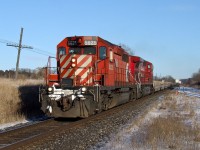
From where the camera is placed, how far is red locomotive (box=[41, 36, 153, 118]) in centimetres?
1328

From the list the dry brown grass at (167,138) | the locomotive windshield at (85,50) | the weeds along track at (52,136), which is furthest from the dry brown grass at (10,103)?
the dry brown grass at (167,138)

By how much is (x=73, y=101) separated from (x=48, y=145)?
15.5 ft

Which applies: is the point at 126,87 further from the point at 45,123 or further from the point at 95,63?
the point at 45,123

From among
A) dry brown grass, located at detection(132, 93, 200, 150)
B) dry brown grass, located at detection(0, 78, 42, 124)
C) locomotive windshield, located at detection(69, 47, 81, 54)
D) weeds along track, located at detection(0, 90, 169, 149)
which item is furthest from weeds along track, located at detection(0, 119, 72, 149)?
locomotive windshield, located at detection(69, 47, 81, 54)

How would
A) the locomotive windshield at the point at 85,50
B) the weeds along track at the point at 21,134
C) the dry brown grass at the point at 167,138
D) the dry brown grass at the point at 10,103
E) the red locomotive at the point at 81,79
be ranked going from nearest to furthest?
1. the dry brown grass at the point at 167,138
2. the weeds along track at the point at 21,134
3. the red locomotive at the point at 81,79
4. the dry brown grass at the point at 10,103
5. the locomotive windshield at the point at 85,50

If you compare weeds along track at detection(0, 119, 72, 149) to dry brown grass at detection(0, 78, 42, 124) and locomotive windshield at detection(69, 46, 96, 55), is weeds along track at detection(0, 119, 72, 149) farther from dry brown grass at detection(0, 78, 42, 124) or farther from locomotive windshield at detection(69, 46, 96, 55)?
locomotive windshield at detection(69, 46, 96, 55)

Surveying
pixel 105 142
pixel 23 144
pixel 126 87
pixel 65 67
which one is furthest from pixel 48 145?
pixel 126 87

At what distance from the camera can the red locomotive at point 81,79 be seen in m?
13.3

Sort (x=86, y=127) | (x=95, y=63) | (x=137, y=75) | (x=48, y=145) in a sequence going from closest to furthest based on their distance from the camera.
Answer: (x=48, y=145) < (x=86, y=127) < (x=95, y=63) < (x=137, y=75)

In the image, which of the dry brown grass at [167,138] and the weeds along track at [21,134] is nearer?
the dry brown grass at [167,138]

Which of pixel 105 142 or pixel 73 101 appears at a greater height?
pixel 73 101

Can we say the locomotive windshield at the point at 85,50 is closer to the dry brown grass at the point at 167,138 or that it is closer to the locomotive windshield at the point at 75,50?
the locomotive windshield at the point at 75,50

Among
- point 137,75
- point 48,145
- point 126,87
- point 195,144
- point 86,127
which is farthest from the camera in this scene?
point 137,75

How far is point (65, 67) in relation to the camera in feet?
48.6
